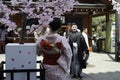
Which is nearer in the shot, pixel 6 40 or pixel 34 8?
pixel 34 8

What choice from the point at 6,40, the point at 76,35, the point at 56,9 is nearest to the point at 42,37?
the point at 56,9

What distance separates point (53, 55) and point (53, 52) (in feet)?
0.18

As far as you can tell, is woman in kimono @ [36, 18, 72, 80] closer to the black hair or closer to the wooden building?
the black hair

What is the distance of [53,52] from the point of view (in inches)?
204

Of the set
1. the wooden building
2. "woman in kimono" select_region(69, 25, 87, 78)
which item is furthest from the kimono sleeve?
the wooden building

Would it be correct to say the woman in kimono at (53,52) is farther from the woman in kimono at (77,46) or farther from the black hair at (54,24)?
the woman in kimono at (77,46)

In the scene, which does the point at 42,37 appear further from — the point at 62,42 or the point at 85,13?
the point at 85,13

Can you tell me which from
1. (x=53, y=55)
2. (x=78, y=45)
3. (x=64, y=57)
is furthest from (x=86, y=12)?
(x=53, y=55)

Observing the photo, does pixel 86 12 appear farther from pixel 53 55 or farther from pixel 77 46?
pixel 53 55

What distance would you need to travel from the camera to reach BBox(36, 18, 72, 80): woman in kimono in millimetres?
5211

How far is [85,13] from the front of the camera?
22734 mm

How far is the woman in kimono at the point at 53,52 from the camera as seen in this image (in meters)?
5.21

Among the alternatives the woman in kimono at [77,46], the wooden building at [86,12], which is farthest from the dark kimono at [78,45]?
the wooden building at [86,12]

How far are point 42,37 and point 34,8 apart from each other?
0.45 metres
